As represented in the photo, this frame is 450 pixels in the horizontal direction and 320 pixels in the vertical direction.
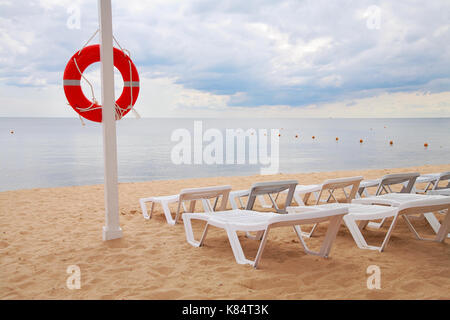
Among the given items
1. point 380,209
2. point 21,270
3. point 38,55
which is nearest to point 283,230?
point 380,209

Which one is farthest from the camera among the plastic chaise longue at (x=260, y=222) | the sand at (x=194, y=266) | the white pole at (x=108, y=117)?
the white pole at (x=108, y=117)

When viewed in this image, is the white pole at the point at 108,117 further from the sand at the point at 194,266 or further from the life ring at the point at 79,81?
the life ring at the point at 79,81

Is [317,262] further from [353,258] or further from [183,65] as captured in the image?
[183,65]

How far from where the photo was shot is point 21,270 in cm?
245

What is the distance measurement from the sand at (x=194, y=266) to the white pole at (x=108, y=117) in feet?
0.68

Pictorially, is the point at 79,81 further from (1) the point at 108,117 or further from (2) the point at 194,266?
(2) the point at 194,266

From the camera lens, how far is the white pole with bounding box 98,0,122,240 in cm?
305

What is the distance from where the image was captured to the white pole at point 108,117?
3.05 metres

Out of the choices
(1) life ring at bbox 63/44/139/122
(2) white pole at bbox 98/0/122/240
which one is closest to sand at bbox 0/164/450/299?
(2) white pole at bbox 98/0/122/240

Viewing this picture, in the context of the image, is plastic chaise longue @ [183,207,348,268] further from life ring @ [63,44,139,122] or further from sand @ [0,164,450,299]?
life ring @ [63,44,139,122]

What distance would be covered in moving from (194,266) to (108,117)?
1.50 m

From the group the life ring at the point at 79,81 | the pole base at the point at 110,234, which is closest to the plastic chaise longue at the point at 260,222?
the pole base at the point at 110,234
